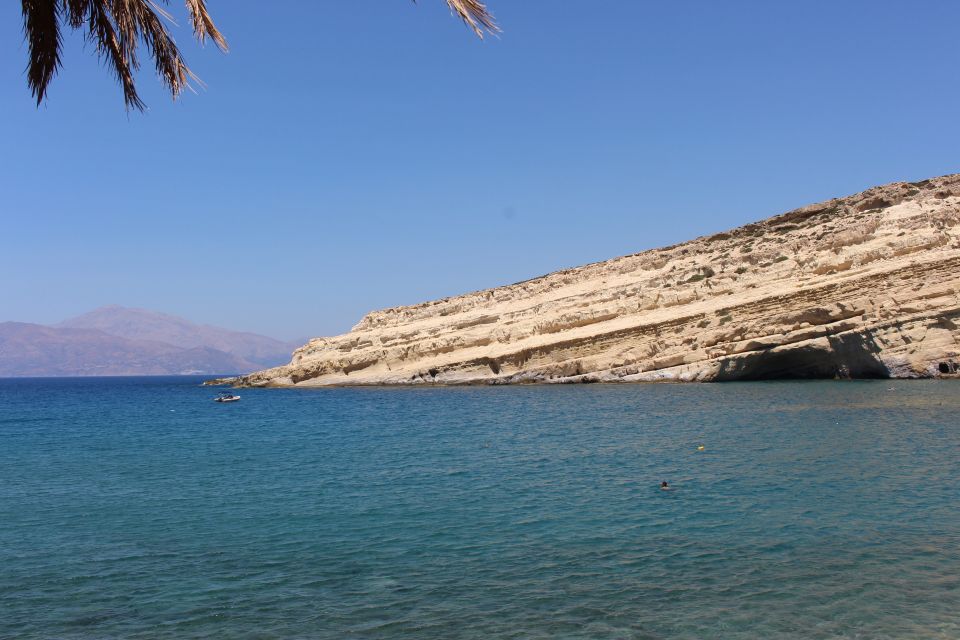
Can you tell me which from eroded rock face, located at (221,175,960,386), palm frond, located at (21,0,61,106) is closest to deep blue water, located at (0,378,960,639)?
palm frond, located at (21,0,61,106)

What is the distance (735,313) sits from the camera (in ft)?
125

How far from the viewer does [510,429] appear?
22422 mm

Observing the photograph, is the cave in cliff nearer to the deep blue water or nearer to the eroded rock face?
the eroded rock face

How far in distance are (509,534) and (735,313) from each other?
30616mm

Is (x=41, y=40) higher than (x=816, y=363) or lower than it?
higher

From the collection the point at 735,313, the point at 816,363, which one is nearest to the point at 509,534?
the point at 816,363

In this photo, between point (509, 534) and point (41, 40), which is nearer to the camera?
point (41, 40)

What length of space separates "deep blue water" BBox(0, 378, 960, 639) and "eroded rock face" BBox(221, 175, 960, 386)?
12827mm

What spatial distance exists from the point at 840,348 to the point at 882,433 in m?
17.8

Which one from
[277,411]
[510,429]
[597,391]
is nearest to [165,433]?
[277,411]

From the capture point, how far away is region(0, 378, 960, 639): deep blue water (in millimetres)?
7348

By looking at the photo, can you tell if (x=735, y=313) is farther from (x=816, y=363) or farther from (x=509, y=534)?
(x=509, y=534)

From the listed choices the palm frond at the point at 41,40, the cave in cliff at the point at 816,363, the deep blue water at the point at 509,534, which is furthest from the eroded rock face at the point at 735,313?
the palm frond at the point at 41,40

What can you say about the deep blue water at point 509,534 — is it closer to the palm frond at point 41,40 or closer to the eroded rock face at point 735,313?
the palm frond at point 41,40
